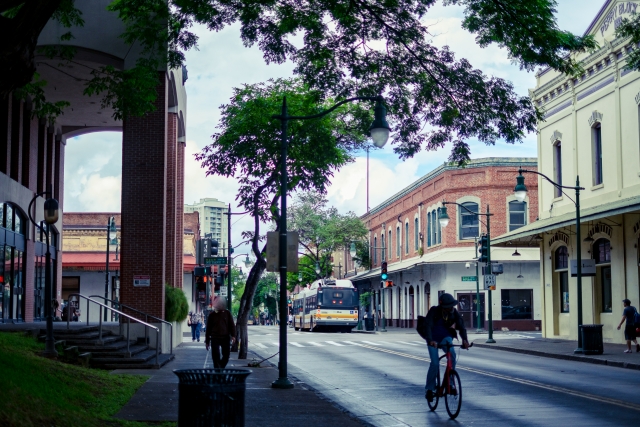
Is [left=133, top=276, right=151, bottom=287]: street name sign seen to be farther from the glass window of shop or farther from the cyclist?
the cyclist

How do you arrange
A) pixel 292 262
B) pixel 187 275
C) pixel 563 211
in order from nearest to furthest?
pixel 292 262 → pixel 563 211 → pixel 187 275

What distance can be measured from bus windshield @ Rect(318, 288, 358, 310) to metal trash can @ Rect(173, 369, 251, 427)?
4756 centimetres

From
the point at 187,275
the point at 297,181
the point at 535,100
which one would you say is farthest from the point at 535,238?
the point at 187,275

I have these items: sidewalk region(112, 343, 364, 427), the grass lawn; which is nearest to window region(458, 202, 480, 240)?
sidewalk region(112, 343, 364, 427)

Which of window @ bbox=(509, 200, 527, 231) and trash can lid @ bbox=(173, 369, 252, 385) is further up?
window @ bbox=(509, 200, 527, 231)

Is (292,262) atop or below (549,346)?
atop

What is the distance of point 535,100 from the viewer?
39.1 metres

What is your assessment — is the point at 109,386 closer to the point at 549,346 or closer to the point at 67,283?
the point at 549,346

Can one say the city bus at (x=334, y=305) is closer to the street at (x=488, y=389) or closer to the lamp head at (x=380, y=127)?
the street at (x=488, y=389)

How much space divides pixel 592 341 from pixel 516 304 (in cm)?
2912

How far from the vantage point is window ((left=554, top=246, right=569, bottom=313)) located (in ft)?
121

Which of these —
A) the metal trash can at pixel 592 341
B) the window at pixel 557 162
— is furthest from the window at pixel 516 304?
the metal trash can at pixel 592 341

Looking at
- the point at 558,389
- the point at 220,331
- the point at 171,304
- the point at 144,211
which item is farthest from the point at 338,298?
the point at 558,389

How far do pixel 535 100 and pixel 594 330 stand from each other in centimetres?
1618
